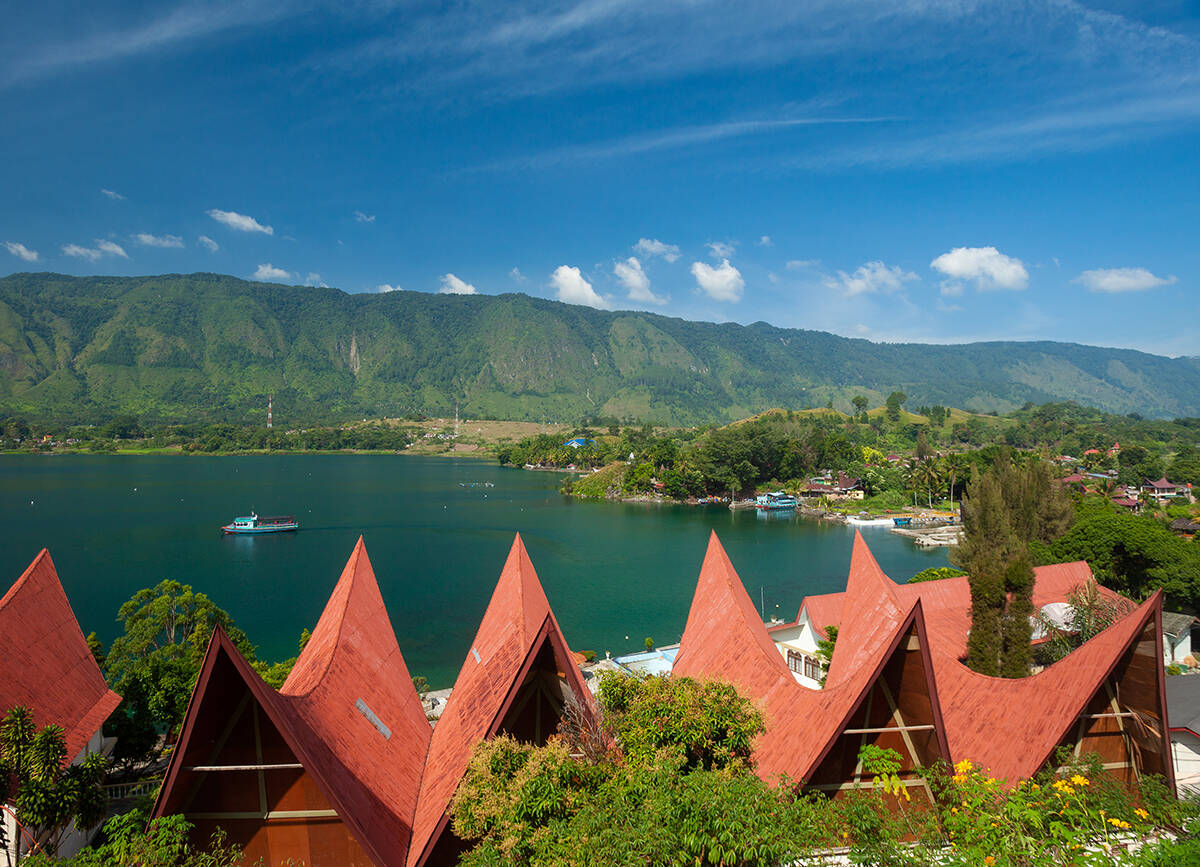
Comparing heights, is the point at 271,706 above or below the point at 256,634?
above

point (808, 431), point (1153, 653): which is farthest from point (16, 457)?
point (1153, 653)

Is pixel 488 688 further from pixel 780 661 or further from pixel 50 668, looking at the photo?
pixel 50 668

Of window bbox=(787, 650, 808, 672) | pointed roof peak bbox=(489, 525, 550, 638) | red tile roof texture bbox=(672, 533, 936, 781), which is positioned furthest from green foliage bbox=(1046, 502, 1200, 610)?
pointed roof peak bbox=(489, 525, 550, 638)

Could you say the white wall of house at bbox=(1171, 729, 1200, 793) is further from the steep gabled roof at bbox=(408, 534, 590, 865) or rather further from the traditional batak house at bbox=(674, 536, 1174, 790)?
the steep gabled roof at bbox=(408, 534, 590, 865)

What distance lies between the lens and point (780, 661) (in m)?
13.2

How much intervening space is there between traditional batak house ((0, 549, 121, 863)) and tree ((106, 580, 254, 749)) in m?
1.45

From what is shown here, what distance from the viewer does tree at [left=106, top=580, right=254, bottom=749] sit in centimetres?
1493

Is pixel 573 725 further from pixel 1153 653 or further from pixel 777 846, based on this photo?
pixel 1153 653

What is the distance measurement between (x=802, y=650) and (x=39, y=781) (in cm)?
1895

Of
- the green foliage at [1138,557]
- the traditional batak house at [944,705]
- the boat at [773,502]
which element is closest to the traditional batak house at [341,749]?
the traditional batak house at [944,705]

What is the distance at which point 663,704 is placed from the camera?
777 cm

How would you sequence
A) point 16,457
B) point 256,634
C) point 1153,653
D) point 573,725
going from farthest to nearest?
point 16,457 < point 256,634 < point 1153,653 < point 573,725

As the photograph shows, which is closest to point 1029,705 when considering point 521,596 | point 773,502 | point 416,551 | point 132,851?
point 521,596

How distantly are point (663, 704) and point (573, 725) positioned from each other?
139cm
